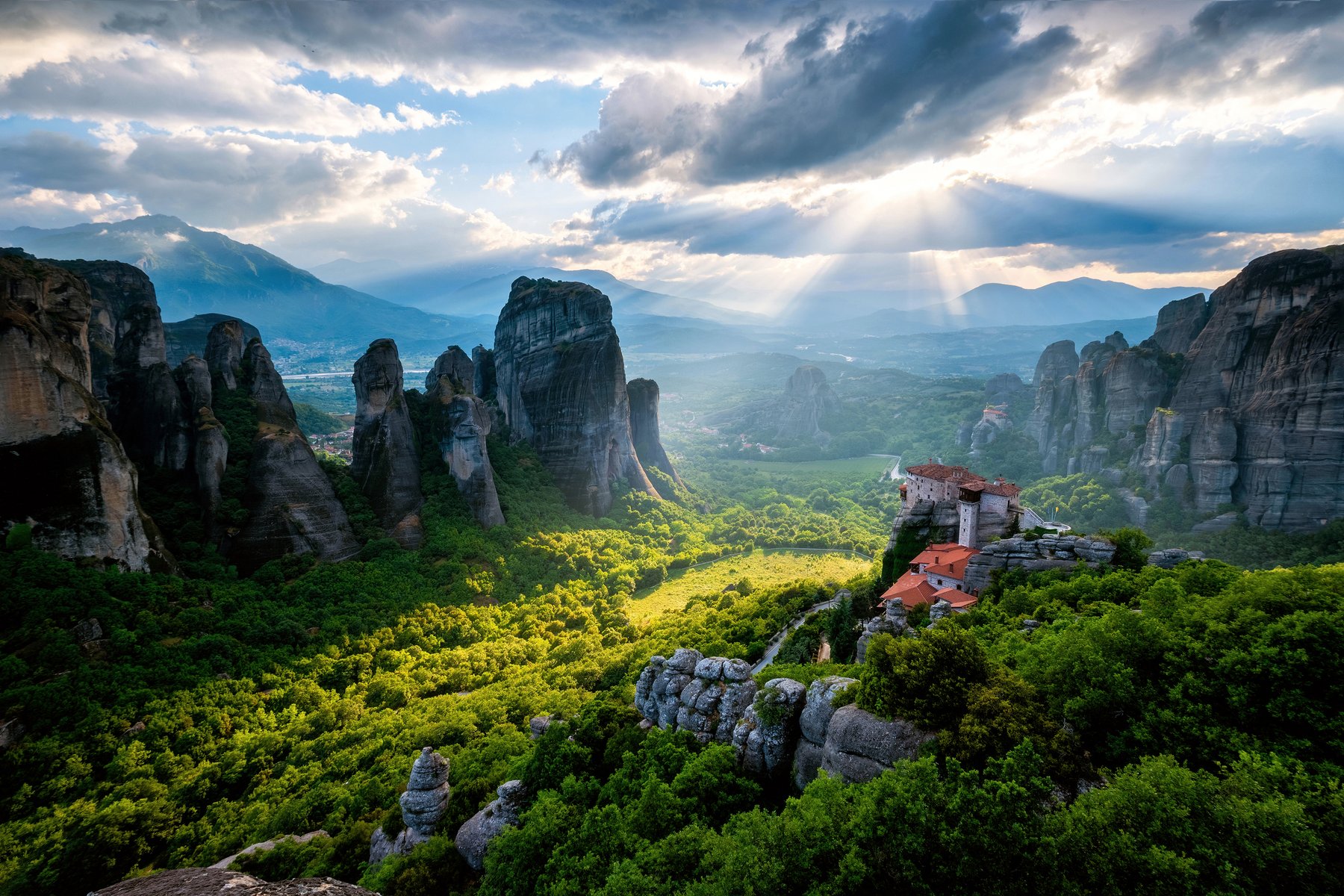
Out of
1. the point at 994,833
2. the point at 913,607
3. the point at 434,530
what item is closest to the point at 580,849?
the point at 994,833

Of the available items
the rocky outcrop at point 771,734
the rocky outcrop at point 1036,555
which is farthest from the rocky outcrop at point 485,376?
the rocky outcrop at point 771,734

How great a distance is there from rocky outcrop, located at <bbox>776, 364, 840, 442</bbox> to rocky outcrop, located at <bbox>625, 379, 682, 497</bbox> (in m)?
69.3

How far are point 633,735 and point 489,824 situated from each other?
5.47 meters

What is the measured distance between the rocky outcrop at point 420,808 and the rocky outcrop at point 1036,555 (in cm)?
2572

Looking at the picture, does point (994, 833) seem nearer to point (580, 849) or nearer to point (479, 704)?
point (580, 849)

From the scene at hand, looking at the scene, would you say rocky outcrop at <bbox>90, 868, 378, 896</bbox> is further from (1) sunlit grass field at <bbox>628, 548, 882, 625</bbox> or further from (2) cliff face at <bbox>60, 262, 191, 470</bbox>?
(1) sunlit grass field at <bbox>628, 548, 882, 625</bbox>

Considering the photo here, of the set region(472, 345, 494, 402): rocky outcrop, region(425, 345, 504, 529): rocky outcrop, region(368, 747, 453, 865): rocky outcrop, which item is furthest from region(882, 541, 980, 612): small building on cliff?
region(472, 345, 494, 402): rocky outcrop

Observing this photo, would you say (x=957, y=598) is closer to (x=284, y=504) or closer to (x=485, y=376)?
(x=284, y=504)

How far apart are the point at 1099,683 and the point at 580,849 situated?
14.5m

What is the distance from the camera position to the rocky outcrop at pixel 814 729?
1581cm

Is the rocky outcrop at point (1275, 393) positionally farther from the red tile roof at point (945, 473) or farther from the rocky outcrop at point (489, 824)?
the rocky outcrop at point (489, 824)

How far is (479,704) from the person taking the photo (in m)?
28.9

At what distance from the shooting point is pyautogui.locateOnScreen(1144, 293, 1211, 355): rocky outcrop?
73250 millimetres

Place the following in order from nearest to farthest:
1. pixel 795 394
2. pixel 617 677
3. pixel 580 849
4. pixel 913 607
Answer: pixel 580 849 < pixel 913 607 < pixel 617 677 < pixel 795 394
